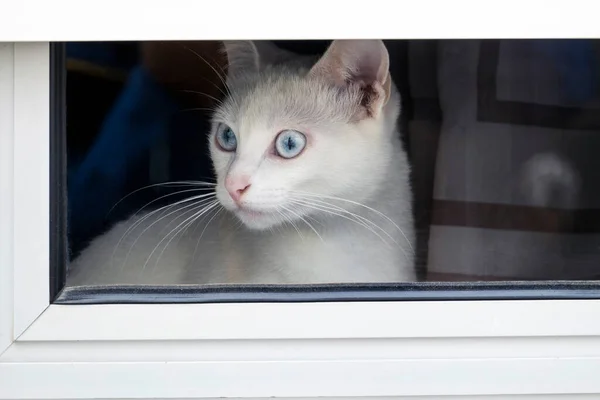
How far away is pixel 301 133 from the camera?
1.35 meters

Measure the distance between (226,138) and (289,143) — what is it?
5.7 inches

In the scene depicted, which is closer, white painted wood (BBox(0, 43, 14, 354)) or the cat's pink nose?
white painted wood (BBox(0, 43, 14, 354))

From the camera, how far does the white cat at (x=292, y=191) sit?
1278mm

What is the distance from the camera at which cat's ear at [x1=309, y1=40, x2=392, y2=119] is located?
123cm

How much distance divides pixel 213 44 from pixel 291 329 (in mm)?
637

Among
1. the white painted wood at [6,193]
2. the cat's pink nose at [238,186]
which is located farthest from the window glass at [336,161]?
the white painted wood at [6,193]
